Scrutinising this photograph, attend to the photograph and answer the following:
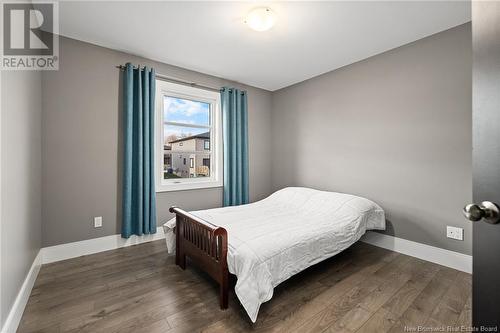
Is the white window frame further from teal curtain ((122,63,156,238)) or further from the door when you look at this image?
the door

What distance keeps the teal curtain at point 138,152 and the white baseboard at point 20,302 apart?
0.90 meters

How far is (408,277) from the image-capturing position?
2.23 m

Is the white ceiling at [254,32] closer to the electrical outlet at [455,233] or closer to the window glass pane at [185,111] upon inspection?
the window glass pane at [185,111]

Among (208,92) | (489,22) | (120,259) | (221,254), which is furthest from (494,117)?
(208,92)

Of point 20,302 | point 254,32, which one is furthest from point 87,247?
point 254,32

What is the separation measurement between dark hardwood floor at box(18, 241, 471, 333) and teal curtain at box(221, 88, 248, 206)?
64.5 inches

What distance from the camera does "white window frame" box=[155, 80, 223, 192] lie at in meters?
3.30

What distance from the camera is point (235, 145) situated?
12.8ft

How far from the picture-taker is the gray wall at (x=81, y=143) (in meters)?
2.53

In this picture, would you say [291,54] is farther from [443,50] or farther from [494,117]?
[494,117]

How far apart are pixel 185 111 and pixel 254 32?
169 centimetres

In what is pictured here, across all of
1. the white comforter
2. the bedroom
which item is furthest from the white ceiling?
the white comforter

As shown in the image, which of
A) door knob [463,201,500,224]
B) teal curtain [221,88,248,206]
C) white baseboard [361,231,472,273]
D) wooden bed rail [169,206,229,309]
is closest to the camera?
door knob [463,201,500,224]

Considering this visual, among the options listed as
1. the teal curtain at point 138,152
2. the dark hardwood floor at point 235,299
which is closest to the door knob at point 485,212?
the dark hardwood floor at point 235,299
